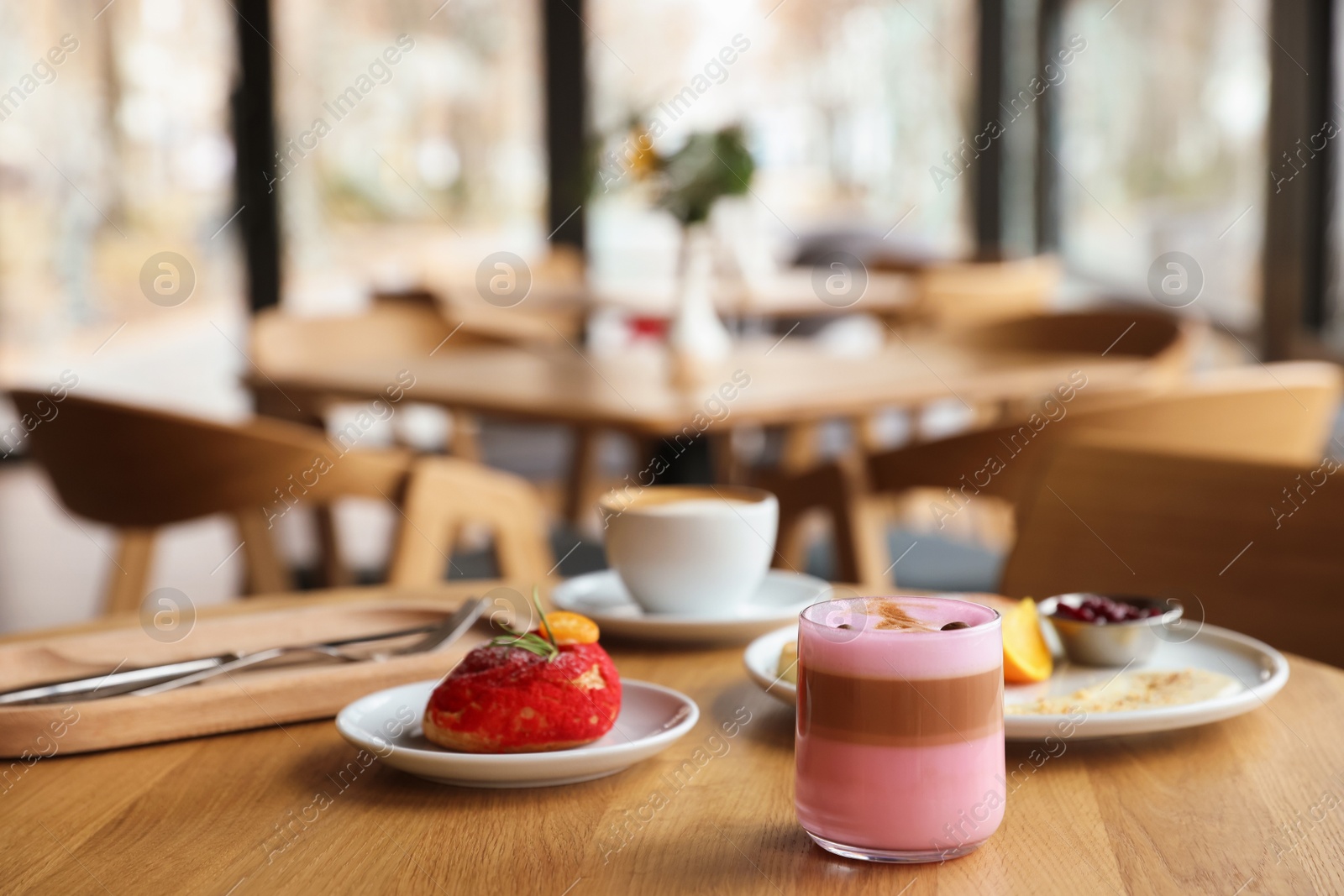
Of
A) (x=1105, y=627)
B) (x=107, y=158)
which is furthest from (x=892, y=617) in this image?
(x=107, y=158)

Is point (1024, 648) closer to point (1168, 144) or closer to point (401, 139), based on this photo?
point (1168, 144)

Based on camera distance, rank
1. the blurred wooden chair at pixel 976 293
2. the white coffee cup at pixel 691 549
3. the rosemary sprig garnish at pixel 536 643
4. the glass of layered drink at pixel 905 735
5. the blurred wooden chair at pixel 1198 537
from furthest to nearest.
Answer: the blurred wooden chair at pixel 976 293, the blurred wooden chair at pixel 1198 537, the white coffee cup at pixel 691 549, the rosemary sprig garnish at pixel 536 643, the glass of layered drink at pixel 905 735

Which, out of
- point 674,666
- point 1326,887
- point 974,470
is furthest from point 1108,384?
point 1326,887

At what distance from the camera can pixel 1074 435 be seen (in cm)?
190

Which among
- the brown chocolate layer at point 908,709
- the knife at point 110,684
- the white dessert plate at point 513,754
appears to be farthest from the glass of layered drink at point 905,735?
the knife at point 110,684

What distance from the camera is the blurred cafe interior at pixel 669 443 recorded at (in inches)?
26.3

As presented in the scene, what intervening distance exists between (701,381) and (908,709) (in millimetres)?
1914

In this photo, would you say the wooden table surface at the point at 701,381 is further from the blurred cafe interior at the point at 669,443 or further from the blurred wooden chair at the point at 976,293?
the blurred wooden chair at the point at 976,293

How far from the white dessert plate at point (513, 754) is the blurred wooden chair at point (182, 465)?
1.30m

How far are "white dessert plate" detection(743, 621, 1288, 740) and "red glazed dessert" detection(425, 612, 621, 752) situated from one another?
109mm

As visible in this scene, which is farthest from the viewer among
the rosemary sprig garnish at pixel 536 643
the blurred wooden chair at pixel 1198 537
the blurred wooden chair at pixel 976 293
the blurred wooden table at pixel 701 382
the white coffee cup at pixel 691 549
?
the blurred wooden chair at pixel 976 293

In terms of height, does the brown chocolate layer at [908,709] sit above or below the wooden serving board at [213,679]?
above

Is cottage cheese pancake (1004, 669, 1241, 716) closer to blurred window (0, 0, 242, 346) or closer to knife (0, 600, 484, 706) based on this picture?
knife (0, 600, 484, 706)

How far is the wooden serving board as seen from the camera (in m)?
0.78
